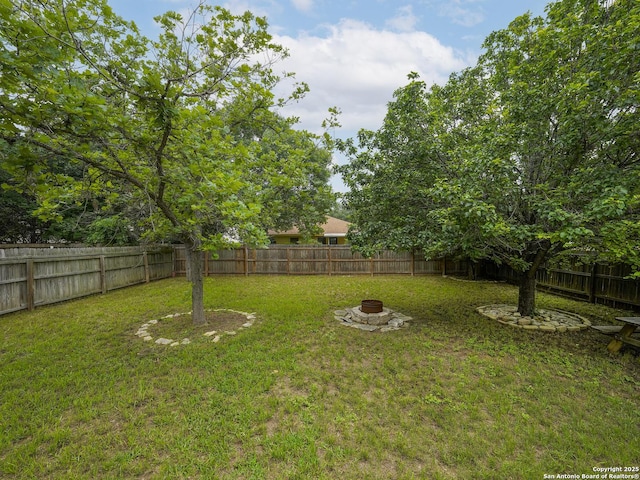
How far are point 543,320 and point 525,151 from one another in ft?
11.5

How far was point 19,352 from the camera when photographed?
4.33 meters

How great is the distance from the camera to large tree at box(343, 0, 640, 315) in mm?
3711

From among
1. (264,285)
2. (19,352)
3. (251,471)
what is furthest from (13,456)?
(264,285)

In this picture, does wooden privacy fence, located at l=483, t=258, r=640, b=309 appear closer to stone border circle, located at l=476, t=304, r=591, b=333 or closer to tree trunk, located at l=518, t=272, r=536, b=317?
stone border circle, located at l=476, t=304, r=591, b=333

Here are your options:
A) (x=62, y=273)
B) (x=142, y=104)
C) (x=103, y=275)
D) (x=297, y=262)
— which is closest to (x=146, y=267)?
(x=103, y=275)

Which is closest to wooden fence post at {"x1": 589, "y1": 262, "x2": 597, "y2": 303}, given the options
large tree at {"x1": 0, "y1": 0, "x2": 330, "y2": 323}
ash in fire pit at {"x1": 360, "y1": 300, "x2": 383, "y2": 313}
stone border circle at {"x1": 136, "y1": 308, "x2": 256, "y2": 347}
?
ash in fire pit at {"x1": 360, "y1": 300, "x2": 383, "y2": 313}

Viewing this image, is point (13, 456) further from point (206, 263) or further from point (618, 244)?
point (206, 263)

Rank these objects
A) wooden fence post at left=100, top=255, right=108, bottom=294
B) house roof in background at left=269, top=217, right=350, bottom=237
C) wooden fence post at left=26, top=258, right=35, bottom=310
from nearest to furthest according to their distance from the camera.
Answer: wooden fence post at left=26, top=258, right=35, bottom=310, wooden fence post at left=100, top=255, right=108, bottom=294, house roof in background at left=269, top=217, right=350, bottom=237

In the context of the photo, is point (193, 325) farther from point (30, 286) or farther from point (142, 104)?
point (30, 286)

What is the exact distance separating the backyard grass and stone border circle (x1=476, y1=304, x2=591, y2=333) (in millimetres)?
256

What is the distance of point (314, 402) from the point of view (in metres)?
3.05

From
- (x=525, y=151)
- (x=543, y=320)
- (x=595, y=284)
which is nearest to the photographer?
(x=525, y=151)

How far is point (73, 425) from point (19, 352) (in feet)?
9.42

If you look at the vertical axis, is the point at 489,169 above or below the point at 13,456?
above
